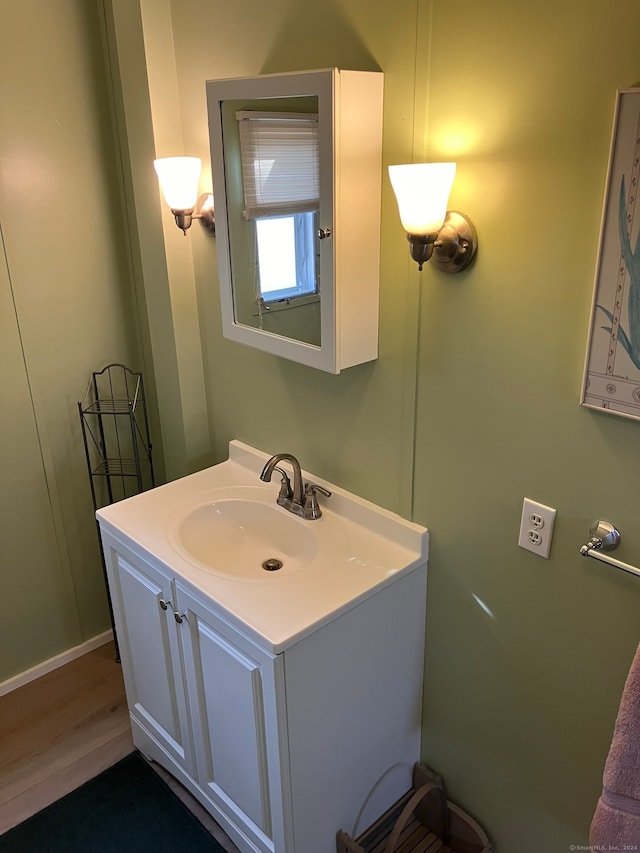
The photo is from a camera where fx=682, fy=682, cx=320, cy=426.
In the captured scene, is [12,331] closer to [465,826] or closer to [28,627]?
[28,627]

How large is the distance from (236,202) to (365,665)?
3.93ft

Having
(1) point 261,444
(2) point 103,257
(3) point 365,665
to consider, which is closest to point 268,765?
(3) point 365,665

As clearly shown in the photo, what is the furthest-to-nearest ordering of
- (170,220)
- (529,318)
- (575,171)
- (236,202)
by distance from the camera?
(170,220) → (236,202) → (529,318) → (575,171)

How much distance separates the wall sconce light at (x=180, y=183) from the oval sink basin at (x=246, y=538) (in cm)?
81

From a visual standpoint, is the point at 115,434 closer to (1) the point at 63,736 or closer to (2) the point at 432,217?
(1) the point at 63,736

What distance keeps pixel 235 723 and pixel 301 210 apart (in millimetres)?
1222

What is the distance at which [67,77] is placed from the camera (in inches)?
80.6

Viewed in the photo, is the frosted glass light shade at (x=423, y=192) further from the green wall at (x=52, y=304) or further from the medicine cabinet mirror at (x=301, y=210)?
the green wall at (x=52, y=304)

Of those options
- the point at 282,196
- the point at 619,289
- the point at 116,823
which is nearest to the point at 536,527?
the point at 619,289

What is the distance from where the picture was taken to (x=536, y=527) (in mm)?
1432

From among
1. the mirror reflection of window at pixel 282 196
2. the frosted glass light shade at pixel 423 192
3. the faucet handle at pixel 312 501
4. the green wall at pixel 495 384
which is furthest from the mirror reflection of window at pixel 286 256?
the faucet handle at pixel 312 501

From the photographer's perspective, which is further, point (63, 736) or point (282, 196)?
point (63, 736)

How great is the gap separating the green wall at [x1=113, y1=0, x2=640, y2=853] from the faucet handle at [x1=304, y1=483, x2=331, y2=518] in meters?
0.08

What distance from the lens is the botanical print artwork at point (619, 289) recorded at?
1.10m
